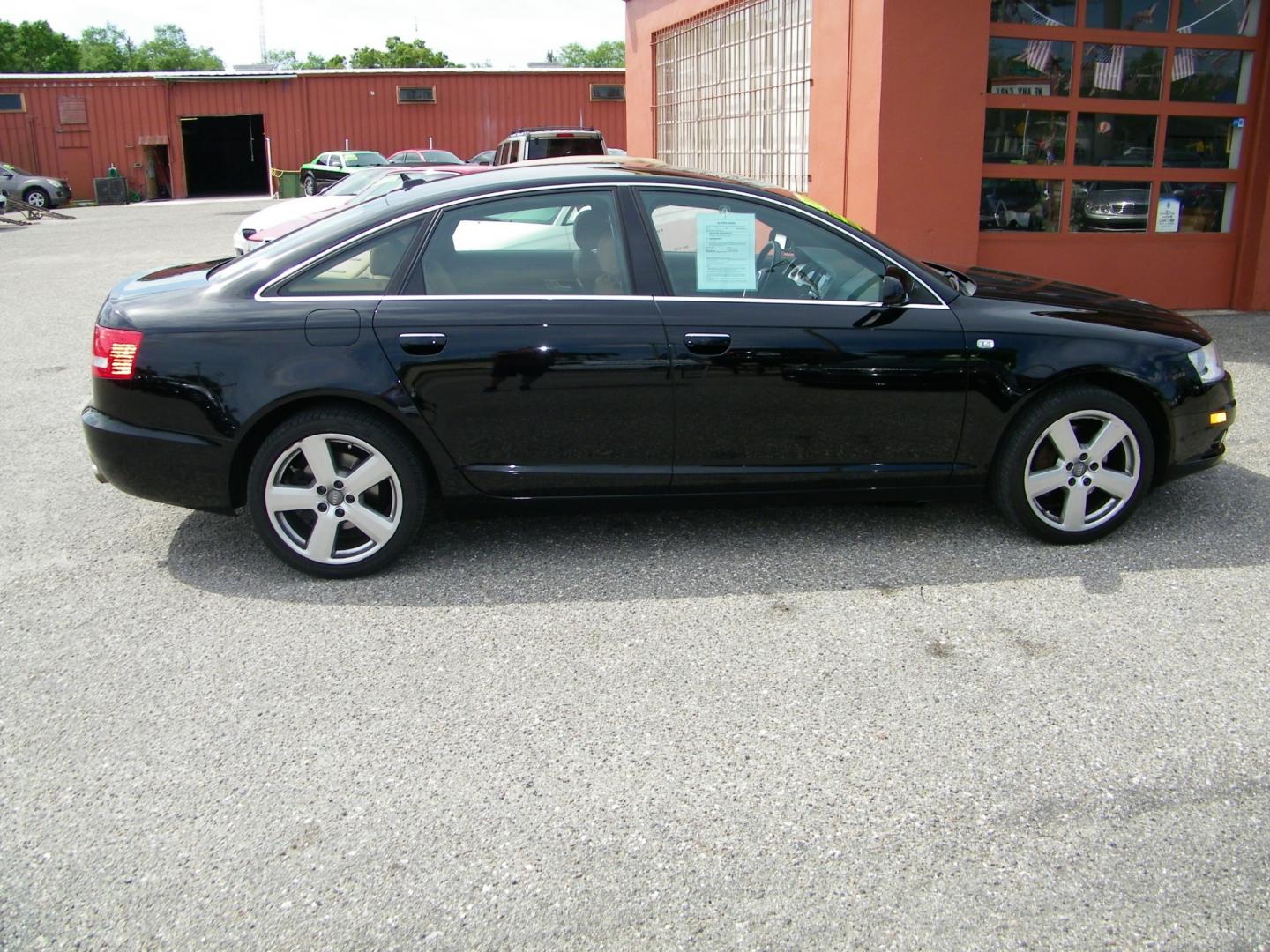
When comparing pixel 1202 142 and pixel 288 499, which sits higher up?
pixel 1202 142

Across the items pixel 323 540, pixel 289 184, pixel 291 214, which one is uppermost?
pixel 289 184

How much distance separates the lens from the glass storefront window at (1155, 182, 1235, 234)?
32.9 ft

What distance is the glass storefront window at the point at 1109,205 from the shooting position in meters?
9.84

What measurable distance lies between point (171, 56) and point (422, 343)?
111 meters

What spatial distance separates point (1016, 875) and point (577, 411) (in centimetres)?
240

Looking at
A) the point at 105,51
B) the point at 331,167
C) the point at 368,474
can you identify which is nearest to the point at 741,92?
the point at 368,474

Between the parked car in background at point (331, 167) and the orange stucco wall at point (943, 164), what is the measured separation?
21.2m

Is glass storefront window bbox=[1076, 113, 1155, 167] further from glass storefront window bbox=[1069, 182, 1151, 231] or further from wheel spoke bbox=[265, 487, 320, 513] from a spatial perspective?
wheel spoke bbox=[265, 487, 320, 513]

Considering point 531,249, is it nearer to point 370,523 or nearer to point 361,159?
point 370,523

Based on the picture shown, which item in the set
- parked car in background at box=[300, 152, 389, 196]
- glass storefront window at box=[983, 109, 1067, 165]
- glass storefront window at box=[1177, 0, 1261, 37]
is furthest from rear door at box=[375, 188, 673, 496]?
parked car in background at box=[300, 152, 389, 196]

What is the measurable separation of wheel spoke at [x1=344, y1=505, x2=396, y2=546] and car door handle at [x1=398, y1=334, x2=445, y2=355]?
66 cm

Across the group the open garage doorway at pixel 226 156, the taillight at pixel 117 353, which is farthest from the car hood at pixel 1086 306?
the open garage doorway at pixel 226 156

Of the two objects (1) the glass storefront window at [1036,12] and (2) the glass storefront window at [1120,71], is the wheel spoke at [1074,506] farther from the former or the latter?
(2) the glass storefront window at [1120,71]

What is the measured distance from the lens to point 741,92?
39.1ft
